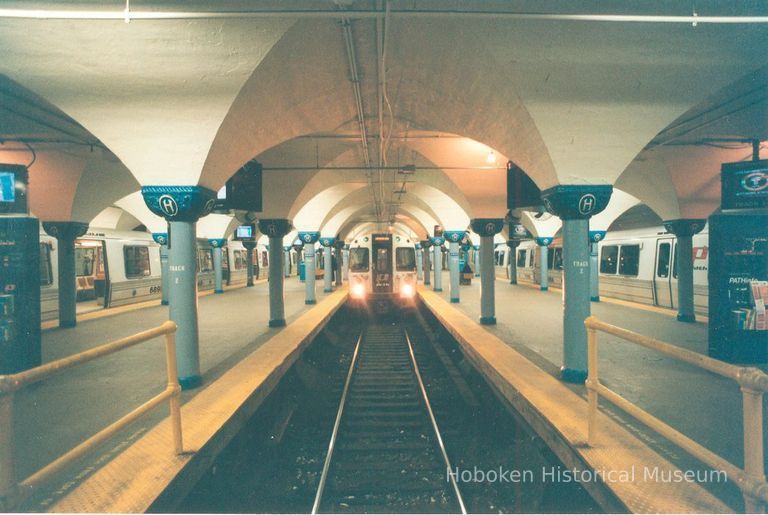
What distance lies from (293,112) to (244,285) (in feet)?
62.6

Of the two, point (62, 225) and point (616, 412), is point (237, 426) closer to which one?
point (616, 412)

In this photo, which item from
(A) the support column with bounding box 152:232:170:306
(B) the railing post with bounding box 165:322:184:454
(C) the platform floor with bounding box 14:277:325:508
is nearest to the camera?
(B) the railing post with bounding box 165:322:184:454

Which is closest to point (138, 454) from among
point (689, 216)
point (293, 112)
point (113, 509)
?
point (113, 509)

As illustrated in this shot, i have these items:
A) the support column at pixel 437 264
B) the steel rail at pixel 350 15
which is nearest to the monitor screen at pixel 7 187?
the steel rail at pixel 350 15

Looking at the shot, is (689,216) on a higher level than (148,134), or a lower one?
lower

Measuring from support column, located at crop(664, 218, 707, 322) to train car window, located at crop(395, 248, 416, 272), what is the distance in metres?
9.62

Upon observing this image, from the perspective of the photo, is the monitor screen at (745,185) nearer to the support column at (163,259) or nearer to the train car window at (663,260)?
the train car window at (663,260)

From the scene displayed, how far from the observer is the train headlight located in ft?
55.4

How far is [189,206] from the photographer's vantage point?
5.00m

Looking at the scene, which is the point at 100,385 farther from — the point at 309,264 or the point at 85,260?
the point at 85,260

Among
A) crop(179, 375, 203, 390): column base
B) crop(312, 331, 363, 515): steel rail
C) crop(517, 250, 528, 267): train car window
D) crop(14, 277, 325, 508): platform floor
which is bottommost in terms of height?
crop(312, 331, 363, 515): steel rail

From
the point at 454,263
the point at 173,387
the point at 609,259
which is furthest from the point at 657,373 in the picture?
the point at 609,259

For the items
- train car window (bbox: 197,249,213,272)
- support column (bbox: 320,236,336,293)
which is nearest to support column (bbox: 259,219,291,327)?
support column (bbox: 320,236,336,293)

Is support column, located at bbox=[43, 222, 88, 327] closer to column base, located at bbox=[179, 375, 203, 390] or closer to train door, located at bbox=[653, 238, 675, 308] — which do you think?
column base, located at bbox=[179, 375, 203, 390]
